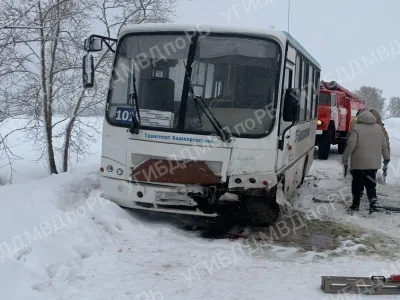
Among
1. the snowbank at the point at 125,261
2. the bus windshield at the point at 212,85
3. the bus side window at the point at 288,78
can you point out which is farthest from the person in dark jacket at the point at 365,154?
the snowbank at the point at 125,261

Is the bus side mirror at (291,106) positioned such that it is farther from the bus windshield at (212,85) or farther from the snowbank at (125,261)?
the snowbank at (125,261)

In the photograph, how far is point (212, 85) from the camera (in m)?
6.15

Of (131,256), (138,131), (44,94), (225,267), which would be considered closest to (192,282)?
(225,267)

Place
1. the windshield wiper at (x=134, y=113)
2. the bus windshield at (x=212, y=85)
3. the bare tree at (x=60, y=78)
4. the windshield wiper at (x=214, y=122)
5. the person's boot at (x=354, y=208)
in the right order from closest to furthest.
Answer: the windshield wiper at (x=214, y=122), the bus windshield at (x=212, y=85), the windshield wiper at (x=134, y=113), the person's boot at (x=354, y=208), the bare tree at (x=60, y=78)

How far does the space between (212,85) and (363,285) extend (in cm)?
307

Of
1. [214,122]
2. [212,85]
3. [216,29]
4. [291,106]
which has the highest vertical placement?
[216,29]

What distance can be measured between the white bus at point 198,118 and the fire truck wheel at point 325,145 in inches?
431

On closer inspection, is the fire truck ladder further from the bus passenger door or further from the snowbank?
the bus passenger door

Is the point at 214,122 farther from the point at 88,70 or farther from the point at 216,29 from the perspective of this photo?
the point at 88,70

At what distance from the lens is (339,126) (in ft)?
59.9

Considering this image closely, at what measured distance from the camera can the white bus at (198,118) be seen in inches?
240

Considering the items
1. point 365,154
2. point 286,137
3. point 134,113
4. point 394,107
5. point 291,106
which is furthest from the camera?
point 394,107

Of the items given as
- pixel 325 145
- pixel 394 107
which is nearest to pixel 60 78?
pixel 325 145

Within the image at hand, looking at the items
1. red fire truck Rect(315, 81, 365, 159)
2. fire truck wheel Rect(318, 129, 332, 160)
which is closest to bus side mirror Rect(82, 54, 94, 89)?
red fire truck Rect(315, 81, 365, 159)
